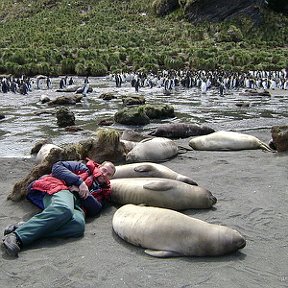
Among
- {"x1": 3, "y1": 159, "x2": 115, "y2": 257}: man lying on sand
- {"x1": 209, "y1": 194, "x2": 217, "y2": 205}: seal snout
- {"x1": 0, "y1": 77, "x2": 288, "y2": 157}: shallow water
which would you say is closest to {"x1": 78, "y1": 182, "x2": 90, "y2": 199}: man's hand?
{"x1": 3, "y1": 159, "x2": 115, "y2": 257}: man lying on sand

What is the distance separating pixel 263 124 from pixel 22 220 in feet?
32.3

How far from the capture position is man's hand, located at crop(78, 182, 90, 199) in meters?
5.75

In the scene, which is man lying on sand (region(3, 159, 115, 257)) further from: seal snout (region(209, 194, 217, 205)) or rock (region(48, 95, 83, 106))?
rock (region(48, 95, 83, 106))

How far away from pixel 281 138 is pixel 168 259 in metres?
5.37

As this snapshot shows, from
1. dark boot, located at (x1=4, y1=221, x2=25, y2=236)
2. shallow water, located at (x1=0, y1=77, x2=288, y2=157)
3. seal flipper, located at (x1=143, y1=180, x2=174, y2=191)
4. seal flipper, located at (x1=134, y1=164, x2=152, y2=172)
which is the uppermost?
seal flipper, located at (x1=143, y1=180, x2=174, y2=191)

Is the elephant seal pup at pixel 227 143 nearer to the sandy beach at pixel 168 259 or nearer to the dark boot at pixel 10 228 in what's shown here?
the sandy beach at pixel 168 259

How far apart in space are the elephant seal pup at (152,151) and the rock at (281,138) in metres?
2.02

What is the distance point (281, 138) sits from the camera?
930 cm

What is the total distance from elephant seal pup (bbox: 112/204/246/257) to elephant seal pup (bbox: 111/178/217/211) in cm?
71

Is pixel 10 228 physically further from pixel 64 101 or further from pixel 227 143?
pixel 64 101

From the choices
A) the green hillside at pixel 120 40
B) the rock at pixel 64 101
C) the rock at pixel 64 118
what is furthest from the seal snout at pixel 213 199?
the green hillside at pixel 120 40

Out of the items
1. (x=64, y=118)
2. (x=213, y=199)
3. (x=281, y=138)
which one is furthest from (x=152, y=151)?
(x=64, y=118)

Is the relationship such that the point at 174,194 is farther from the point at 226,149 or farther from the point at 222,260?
the point at 226,149

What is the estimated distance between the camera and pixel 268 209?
235 inches
